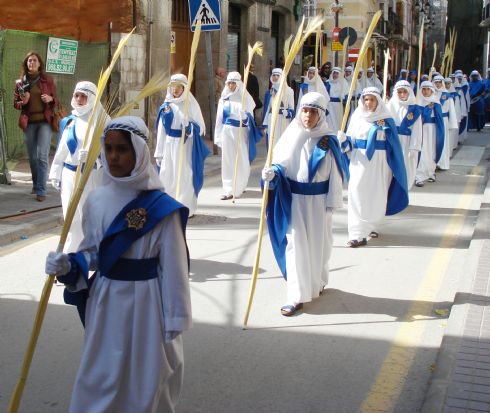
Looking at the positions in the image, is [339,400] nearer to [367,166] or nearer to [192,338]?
[192,338]

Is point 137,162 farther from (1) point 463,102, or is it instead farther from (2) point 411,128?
(1) point 463,102

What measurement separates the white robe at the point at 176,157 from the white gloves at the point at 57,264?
7032 millimetres

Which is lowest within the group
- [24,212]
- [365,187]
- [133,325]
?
[24,212]

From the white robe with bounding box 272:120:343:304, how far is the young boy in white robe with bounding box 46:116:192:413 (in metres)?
2.82

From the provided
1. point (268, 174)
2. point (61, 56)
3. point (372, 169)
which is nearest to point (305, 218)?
point (268, 174)

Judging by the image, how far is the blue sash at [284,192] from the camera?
677cm

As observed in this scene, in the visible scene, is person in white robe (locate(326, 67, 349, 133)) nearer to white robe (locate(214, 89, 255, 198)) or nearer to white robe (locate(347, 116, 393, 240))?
white robe (locate(214, 89, 255, 198))

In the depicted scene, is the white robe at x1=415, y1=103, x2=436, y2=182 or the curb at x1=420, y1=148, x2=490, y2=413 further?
the white robe at x1=415, y1=103, x2=436, y2=182

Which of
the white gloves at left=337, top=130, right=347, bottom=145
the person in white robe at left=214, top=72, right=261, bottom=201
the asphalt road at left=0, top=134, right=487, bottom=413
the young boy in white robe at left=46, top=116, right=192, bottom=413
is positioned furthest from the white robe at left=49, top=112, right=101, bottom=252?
the person in white robe at left=214, top=72, right=261, bottom=201

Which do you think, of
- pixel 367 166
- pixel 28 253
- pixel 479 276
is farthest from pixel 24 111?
pixel 479 276

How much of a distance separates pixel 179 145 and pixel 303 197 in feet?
14.6

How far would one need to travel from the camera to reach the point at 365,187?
9625 millimetres

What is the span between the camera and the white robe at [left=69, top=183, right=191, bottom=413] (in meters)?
3.93

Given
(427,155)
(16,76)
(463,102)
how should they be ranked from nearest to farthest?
(427,155) < (16,76) < (463,102)
